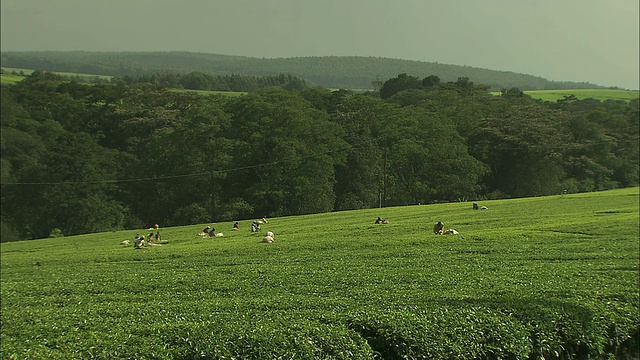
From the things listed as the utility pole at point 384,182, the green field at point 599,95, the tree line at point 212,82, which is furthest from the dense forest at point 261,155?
the tree line at point 212,82

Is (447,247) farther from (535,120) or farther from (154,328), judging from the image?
(535,120)

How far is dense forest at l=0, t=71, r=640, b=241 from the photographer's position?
63375mm

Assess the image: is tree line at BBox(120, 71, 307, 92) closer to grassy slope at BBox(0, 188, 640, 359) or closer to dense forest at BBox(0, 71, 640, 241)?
dense forest at BBox(0, 71, 640, 241)

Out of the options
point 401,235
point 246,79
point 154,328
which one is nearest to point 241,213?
point 401,235

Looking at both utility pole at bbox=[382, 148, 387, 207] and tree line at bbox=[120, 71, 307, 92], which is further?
tree line at bbox=[120, 71, 307, 92]

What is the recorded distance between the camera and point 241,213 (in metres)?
65.5

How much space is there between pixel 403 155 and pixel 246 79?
7926 cm

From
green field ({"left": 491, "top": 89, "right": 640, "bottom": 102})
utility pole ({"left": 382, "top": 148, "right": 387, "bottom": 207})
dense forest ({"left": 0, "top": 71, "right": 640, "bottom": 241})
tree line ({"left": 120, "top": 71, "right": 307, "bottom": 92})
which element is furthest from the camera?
tree line ({"left": 120, "top": 71, "right": 307, "bottom": 92})

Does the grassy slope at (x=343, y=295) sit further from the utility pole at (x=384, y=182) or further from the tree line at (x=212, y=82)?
the tree line at (x=212, y=82)

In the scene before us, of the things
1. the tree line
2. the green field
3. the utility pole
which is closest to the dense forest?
the utility pole

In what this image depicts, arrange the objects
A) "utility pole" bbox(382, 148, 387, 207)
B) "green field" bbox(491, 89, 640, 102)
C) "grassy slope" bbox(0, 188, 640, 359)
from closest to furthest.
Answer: "grassy slope" bbox(0, 188, 640, 359)
"utility pole" bbox(382, 148, 387, 207)
"green field" bbox(491, 89, 640, 102)

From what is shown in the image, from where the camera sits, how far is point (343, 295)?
17406mm

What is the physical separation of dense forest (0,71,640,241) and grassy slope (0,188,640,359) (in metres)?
29.1

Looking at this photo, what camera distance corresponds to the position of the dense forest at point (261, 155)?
63375 mm
